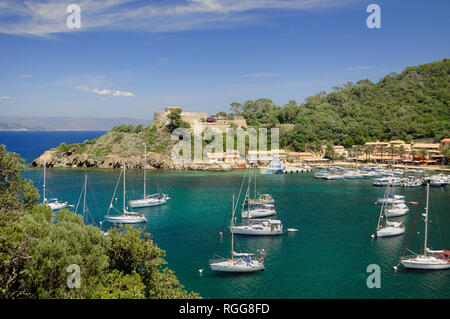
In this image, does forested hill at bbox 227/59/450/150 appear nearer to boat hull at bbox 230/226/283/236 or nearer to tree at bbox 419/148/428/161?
tree at bbox 419/148/428/161

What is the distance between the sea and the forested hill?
41.5 metres

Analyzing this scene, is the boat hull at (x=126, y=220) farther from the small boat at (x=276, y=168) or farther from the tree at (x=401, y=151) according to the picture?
the tree at (x=401, y=151)

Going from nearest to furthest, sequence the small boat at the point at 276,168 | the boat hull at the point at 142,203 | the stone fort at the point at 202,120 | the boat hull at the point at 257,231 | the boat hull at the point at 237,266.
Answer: the boat hull at the point at 237,266 < the boat hull at the point at 257,231 < the boat hull at the point at 142,203 < the small boat at the point at 276,168 < the stone fort at the point at 202,120

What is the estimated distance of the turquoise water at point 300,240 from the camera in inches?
713

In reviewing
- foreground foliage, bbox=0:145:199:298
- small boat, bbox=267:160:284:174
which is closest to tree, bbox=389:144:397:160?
small boat, bbox=267:160:284:174

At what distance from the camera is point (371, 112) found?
316 ft

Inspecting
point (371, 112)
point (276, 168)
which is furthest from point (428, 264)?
point (371, 112)

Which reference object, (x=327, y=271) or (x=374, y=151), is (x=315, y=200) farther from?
(x=374, y=151)

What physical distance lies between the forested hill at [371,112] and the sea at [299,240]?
41519 millimetres

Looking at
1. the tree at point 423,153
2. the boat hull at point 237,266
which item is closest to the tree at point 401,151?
the tree at point 423,153

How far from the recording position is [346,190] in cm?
4631

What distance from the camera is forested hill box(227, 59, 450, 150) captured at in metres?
85.1

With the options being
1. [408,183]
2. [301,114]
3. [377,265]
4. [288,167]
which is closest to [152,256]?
[377,265]

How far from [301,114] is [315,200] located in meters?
63.2
